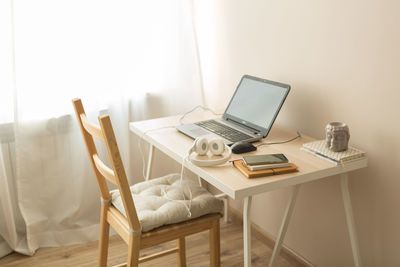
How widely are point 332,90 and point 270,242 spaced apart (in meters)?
0.92

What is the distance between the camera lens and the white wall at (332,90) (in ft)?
5.54

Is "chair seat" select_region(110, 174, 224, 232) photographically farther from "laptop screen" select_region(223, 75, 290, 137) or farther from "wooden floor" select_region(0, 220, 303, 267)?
"wooden floor" select_region(0, 220, 303, 267)

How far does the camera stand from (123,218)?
1.79 metres

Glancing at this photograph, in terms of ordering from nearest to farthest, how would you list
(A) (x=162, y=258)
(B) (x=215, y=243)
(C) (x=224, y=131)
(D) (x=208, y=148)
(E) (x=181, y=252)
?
(D) (x=208, y=148), (B) (x=215, y=243), (C) (x=224, y=131), (E) (x=181, y=252), (A) (x=162, y=258)

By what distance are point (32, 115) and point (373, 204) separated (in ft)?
5.38

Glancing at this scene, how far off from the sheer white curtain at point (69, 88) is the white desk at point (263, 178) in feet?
1.64

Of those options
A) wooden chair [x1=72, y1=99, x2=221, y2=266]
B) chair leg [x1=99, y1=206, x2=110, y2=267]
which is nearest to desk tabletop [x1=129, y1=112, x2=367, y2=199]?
wooden chair [x1=72, y1=99, x2=221, y2=266]

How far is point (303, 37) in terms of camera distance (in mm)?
1987

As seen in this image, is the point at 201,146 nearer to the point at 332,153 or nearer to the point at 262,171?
the point at 262,171

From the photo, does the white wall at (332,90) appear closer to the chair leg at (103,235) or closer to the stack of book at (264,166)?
the stack of book at (264,166)

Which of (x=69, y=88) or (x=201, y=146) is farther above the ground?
(x=69, y=88)

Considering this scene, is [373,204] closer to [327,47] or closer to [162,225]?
[327,47]

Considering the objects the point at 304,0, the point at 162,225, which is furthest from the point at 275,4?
the point at 162,225

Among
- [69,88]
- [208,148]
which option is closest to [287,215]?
[208,148]
